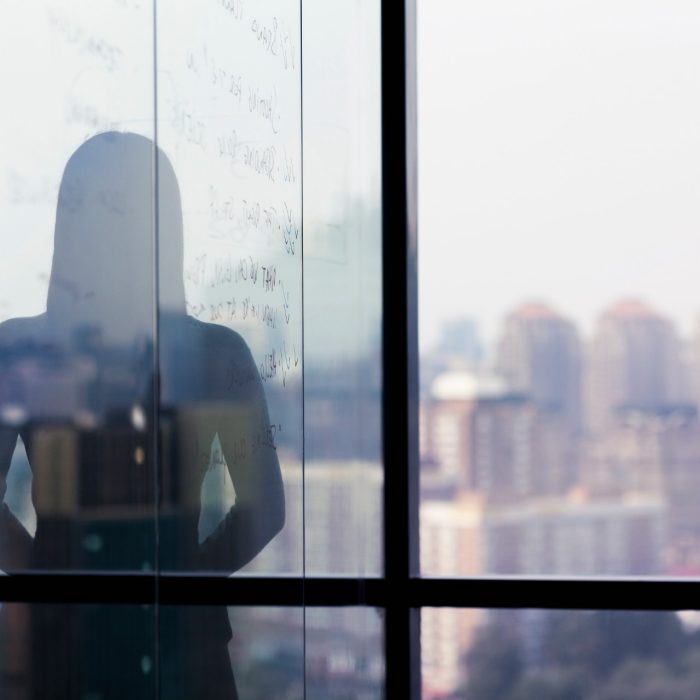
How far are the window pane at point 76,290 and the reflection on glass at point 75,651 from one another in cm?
4

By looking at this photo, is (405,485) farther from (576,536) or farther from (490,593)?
(576,536)

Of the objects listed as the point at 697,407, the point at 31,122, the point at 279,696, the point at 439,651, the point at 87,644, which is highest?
the point at 31,122

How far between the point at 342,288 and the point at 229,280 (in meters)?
0.66

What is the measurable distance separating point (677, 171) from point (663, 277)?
0.22 metres

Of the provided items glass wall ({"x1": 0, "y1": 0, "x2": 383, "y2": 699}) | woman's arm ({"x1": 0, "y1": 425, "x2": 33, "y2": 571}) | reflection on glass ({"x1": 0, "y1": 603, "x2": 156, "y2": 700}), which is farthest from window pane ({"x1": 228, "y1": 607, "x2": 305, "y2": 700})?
woman's arm ({"x1": 0, "y1": 425, "x2": 33, "y2": 571})

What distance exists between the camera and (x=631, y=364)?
2.11 metres

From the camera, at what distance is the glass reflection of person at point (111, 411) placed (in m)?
0.70

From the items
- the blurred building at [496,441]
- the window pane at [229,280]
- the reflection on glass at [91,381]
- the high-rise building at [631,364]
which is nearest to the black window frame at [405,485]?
the blurred building at [496,441]

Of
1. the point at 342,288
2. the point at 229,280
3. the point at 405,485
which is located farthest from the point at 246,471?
the point at 405,485

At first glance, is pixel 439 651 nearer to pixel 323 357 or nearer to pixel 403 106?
pixel 323 357

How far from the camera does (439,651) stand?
2033mm

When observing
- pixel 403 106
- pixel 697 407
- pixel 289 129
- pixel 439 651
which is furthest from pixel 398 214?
pixel 439 651

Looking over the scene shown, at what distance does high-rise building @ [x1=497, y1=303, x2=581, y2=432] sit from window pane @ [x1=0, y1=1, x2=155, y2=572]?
138 centimetres

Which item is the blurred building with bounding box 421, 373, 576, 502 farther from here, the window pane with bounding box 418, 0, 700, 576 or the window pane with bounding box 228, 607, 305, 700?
the window pane with bounding box 228, 607, 305, 700
